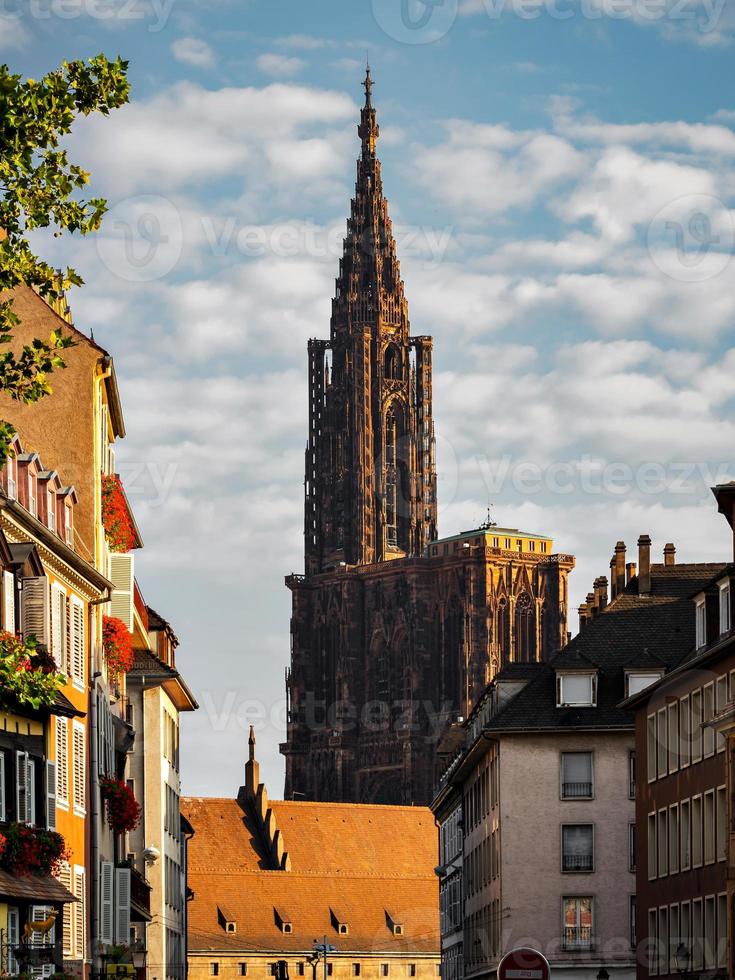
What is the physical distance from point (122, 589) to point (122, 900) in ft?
24.7

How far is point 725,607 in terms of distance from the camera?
183 feet

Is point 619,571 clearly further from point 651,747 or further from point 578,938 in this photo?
point 651,747

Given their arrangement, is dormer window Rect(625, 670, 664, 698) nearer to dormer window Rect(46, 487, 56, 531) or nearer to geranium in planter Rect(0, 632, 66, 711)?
dormer window Rect(46, 487, 56, 531)

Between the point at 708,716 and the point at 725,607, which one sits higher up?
the point at 725,607

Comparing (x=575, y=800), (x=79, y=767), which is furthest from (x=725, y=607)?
(x=575, y=800)

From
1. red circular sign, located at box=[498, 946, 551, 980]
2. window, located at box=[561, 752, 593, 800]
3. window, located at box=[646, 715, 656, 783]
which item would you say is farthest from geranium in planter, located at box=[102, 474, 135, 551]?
red circular sign, located at box=[498, 946, 551, 980]

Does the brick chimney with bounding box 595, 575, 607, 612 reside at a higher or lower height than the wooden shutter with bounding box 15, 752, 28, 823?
higher

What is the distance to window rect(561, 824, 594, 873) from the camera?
7506 cm

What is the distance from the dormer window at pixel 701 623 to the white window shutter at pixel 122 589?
14435mm

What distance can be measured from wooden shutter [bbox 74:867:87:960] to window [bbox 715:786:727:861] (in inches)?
597

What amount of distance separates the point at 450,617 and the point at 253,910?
40082 millimetres

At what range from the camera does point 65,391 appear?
53188mm

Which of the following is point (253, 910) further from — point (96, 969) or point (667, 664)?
point (96, 969)

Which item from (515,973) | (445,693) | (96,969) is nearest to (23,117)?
(515,973)
